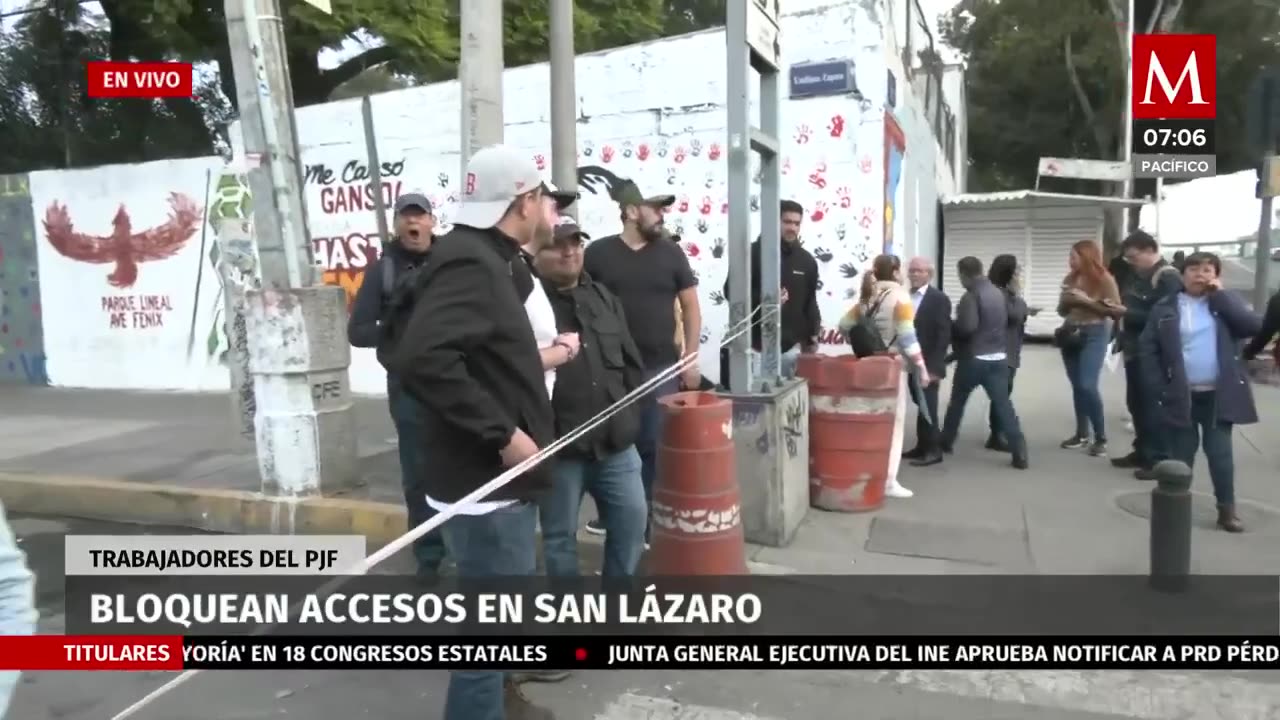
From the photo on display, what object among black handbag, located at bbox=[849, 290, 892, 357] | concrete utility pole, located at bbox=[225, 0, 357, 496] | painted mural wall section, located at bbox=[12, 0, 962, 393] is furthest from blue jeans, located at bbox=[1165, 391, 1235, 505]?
concrete utility pole, located at bbox=[225, 0, 357, 496]

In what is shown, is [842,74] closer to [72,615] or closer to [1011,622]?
[1011,622]

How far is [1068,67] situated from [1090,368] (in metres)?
21.9

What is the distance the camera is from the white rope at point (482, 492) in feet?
9.12

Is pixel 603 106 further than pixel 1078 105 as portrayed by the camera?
No

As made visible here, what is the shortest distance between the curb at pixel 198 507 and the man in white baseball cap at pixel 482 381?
2800mm

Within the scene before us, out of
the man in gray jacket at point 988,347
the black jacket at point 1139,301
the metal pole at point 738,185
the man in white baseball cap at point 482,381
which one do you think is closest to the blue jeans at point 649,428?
the metal pole at point 738,185

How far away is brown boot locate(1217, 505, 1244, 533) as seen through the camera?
552cm

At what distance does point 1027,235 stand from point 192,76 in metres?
14.9

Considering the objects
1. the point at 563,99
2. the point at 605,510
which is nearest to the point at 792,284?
the point at 563,99

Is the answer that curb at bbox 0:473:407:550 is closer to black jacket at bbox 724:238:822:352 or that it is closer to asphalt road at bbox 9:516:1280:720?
asphalt road at bbox 9:516:1280:720

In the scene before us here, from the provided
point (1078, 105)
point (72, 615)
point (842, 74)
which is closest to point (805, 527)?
point (72, 615)

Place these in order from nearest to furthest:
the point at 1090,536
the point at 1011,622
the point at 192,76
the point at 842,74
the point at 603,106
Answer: the point at 1011,622 < the point at 1090,536 < the point at 842,74 < the point at 603,106 < the point at 192,76

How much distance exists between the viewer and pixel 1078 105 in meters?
29.1

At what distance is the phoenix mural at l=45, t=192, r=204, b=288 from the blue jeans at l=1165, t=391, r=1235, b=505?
1004 cm
